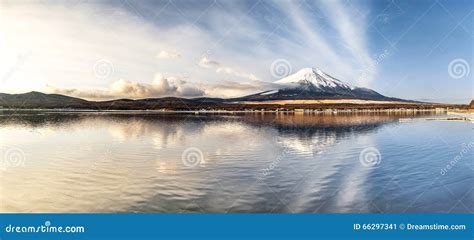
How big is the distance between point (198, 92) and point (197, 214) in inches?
348

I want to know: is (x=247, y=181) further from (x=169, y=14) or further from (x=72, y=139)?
(x=72, y=139)

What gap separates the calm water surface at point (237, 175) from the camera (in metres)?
7.53

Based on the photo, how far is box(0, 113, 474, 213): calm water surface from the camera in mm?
7527

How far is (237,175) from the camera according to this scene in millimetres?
9141
